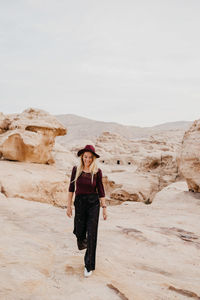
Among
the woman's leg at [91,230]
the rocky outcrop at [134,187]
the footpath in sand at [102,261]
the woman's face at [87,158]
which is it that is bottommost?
the rocky outcrop at [134,187]

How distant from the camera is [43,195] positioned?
929 centimetres

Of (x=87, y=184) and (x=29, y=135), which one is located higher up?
(x=29, y=135)

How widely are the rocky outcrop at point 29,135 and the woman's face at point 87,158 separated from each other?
864cm

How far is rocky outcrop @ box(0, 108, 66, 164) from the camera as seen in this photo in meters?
11.3

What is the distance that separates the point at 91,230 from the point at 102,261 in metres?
0.57

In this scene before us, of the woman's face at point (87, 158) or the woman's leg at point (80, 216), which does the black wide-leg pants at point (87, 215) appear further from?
the woman's face at point (87, 158)

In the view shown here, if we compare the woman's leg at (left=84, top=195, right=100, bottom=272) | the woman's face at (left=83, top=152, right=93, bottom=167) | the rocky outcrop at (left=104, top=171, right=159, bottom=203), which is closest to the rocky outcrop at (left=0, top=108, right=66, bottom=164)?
the rocky outcrop at (left=104, top=171, right=159, bottom=203)

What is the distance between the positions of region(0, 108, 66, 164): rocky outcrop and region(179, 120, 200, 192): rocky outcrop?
6586mm

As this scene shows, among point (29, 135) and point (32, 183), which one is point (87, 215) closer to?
point (32, 183)

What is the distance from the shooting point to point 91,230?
2.94 metres

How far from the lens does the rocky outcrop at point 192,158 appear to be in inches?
304

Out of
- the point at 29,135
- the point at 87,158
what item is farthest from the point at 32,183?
the point at 87,158

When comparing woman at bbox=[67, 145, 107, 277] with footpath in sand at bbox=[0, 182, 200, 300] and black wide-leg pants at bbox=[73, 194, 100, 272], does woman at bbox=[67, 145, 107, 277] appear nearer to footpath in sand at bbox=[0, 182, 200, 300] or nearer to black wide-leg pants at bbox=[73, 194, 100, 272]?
black wide-leg pants at bbox=[73, 194, 100, 272]

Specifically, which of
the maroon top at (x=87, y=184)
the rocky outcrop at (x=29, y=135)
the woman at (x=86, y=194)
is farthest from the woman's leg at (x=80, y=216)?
the rocky outcrop at (x=29, y=135)
